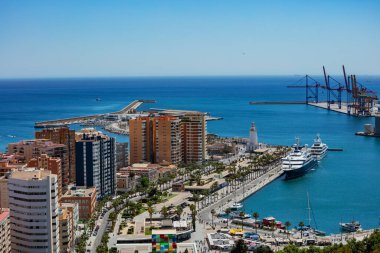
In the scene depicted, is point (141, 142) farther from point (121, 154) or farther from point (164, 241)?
point (164, 241)

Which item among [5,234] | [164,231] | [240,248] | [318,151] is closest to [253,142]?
[318,151]

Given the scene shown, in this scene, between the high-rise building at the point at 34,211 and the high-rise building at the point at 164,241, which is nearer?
the high-rise building at the point at 34,211

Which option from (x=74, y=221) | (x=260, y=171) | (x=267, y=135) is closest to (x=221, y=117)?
(x=267, y=135)

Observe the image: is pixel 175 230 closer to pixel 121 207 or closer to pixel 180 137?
pixel 121 207

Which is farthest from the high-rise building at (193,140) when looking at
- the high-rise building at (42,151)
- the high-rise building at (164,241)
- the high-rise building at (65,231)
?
the high-rise building at (65,231)

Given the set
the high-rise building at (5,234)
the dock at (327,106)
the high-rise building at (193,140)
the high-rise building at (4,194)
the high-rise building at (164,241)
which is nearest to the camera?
the high-rise building at (5,234)

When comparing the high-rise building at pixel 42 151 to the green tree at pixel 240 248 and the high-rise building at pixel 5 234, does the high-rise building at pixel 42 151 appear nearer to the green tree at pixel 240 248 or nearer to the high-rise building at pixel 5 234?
the high-rise building at pixel 5 234
